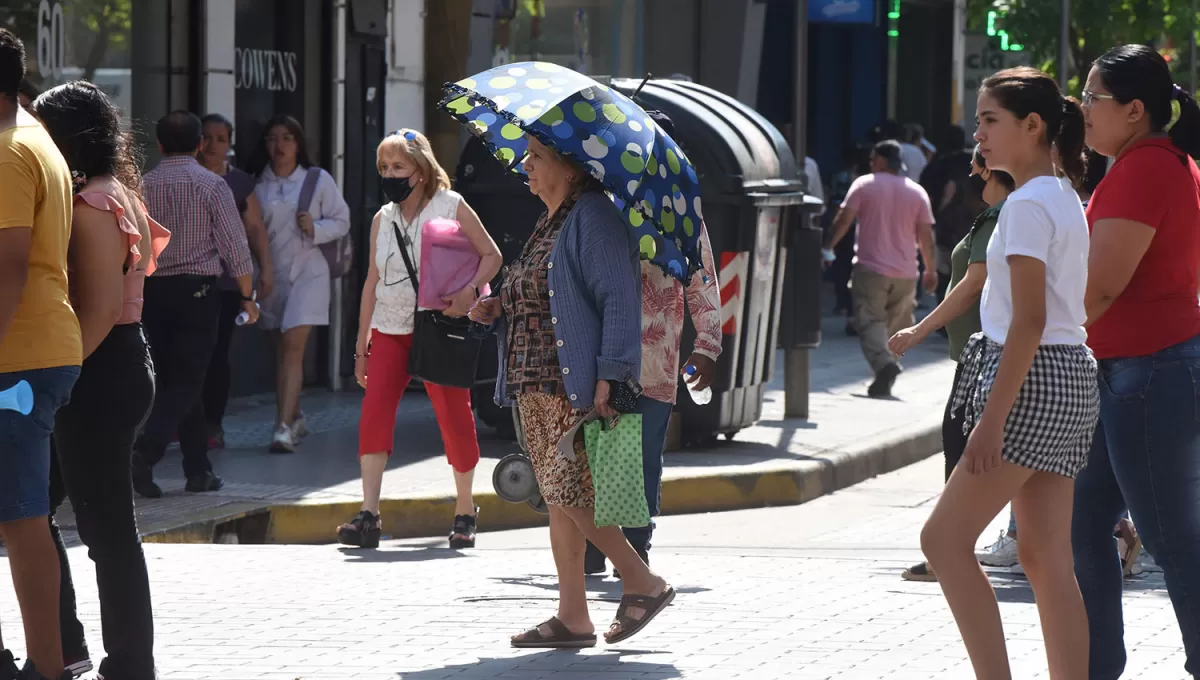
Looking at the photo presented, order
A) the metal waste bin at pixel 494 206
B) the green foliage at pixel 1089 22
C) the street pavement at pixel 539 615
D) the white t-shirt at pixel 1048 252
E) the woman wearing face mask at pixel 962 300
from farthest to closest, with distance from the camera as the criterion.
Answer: the green foliage at pixel 1089 22, the metal waste bin at pixel 494 206, the woman wearing face mask at pixel 962 300, the street pavement at pixel 539 615, the white t-shirt at pixel 1048 252

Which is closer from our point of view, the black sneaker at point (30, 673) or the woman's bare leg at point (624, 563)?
the black sneaker at point (30, 673)

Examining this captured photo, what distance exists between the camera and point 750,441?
35.1 ft

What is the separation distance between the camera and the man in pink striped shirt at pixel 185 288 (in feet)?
28.4

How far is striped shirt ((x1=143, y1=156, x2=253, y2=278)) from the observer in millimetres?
8898

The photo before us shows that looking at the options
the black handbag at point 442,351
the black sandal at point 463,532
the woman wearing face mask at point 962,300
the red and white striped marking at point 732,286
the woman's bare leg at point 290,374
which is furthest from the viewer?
the woman's bare leg at point 290,374

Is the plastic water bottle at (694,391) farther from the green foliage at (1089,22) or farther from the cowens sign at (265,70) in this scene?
the green foliage at (1089,22)

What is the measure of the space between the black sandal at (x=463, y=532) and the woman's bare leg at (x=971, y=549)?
3.81m

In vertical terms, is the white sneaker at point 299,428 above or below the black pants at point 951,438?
below

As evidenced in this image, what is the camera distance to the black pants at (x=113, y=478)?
4914mm

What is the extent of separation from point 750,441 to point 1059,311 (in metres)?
6.37

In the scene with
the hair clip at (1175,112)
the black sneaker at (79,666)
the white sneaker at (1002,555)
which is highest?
the hair clip at (1175,112)

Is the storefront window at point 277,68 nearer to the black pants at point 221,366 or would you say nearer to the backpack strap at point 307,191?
the backpack strap at point 307,191

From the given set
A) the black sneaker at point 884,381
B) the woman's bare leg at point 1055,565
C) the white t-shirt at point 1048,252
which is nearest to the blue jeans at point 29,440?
the white t-shirt at point 1048,252

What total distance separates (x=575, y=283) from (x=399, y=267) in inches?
103
